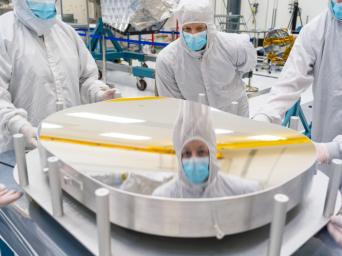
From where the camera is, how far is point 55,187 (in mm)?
643

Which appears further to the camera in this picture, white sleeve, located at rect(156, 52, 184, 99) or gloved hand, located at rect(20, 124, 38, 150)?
white sleeve, located at rect(156, 52, 184, 99)

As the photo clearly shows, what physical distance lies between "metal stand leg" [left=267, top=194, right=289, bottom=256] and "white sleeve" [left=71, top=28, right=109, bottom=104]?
1.14 metres

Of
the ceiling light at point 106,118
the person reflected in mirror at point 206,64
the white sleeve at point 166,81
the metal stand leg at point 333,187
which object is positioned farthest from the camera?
the white sleeve at point 166,81

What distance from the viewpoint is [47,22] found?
1.37 meters

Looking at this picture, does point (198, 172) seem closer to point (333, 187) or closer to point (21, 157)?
point (333, 187)

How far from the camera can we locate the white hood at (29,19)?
1321 millimetres

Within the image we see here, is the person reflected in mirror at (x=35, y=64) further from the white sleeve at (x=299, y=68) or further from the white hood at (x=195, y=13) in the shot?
the white sleeve at (x=299, y=68)

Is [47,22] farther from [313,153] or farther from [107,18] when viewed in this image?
[107,18]

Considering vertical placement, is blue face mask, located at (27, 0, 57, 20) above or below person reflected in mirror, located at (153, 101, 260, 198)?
above

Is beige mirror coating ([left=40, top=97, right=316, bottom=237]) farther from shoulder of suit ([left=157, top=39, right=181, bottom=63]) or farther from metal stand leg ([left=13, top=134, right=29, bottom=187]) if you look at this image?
shoulder of suit ([left=157, top=39, right=181, bottom=63])

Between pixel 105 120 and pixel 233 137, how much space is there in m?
0.37

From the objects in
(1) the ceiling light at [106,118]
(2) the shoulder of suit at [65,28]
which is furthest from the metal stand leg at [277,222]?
(2) the shoulder of suit at [65,28]

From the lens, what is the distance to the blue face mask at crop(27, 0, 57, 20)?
1317 millimetres

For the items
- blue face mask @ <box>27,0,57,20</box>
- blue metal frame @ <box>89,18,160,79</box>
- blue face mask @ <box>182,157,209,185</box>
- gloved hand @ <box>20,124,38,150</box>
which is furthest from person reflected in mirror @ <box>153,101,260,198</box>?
blue metal frame @ <box>89,18,160,79</box>
